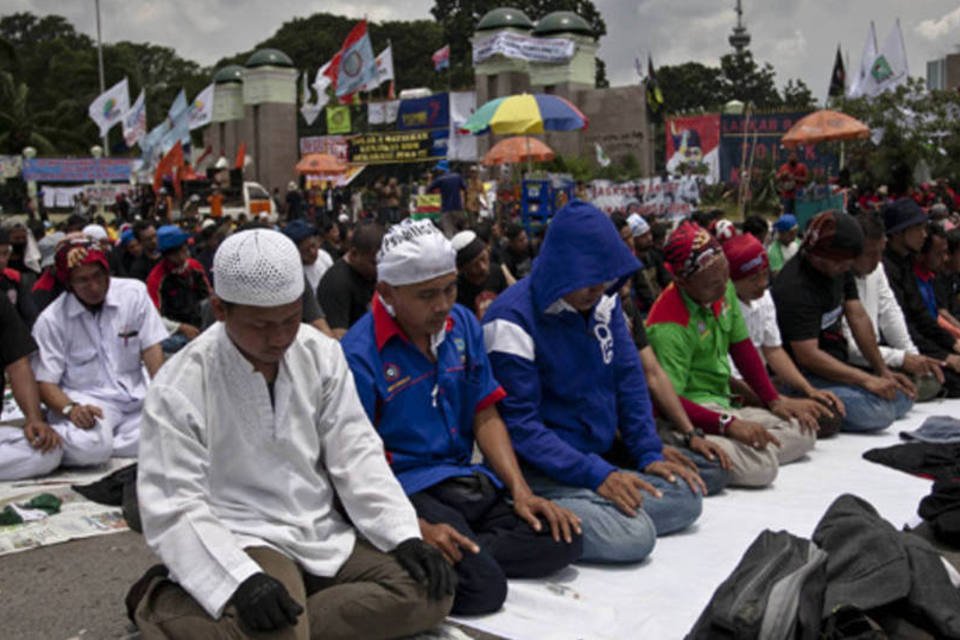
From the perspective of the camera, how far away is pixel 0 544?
4.26 meters

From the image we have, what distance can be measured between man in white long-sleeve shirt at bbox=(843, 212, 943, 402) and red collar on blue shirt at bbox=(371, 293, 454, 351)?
12.3ft

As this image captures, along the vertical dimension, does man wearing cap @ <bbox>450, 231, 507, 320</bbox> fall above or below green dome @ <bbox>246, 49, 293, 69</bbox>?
below

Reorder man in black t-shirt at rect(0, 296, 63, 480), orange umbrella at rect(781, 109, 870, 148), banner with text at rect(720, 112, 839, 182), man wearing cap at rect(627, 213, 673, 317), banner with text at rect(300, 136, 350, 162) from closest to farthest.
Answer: man in black t-shirt at rect(0, 296, 63, 480), man wearing cap at rect(627, 213, 673, 317), orange umbrella at rect(781, 109, 870, 148), banner with text at rect(720, 112, 839, 182), banner with text at rect(300, 136, 350, 162)

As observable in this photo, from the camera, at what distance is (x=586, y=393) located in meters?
4.11

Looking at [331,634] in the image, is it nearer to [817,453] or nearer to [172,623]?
[172,623]

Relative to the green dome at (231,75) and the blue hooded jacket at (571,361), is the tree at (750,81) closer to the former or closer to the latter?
the green dome at (231,75)

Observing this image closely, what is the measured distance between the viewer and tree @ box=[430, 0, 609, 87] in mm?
51844

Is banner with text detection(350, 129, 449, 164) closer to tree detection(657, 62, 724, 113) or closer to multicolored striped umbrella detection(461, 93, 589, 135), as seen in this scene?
Answer: multicolored striped umbrella detection(461, 93, 589, 135)

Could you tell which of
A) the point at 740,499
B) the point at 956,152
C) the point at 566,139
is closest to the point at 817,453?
the point at 740,499

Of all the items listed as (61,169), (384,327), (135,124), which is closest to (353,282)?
(384,327)

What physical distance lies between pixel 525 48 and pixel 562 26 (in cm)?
128

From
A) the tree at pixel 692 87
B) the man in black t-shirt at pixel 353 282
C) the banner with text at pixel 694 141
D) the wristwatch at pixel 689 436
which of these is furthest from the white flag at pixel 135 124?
the tree at pixel 692 87

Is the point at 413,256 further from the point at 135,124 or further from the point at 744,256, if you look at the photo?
the point at 135,124

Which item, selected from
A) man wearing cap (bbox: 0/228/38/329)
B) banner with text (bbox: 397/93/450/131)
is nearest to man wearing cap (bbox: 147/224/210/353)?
man wearing cap (bbox: 0/228/38/329)
